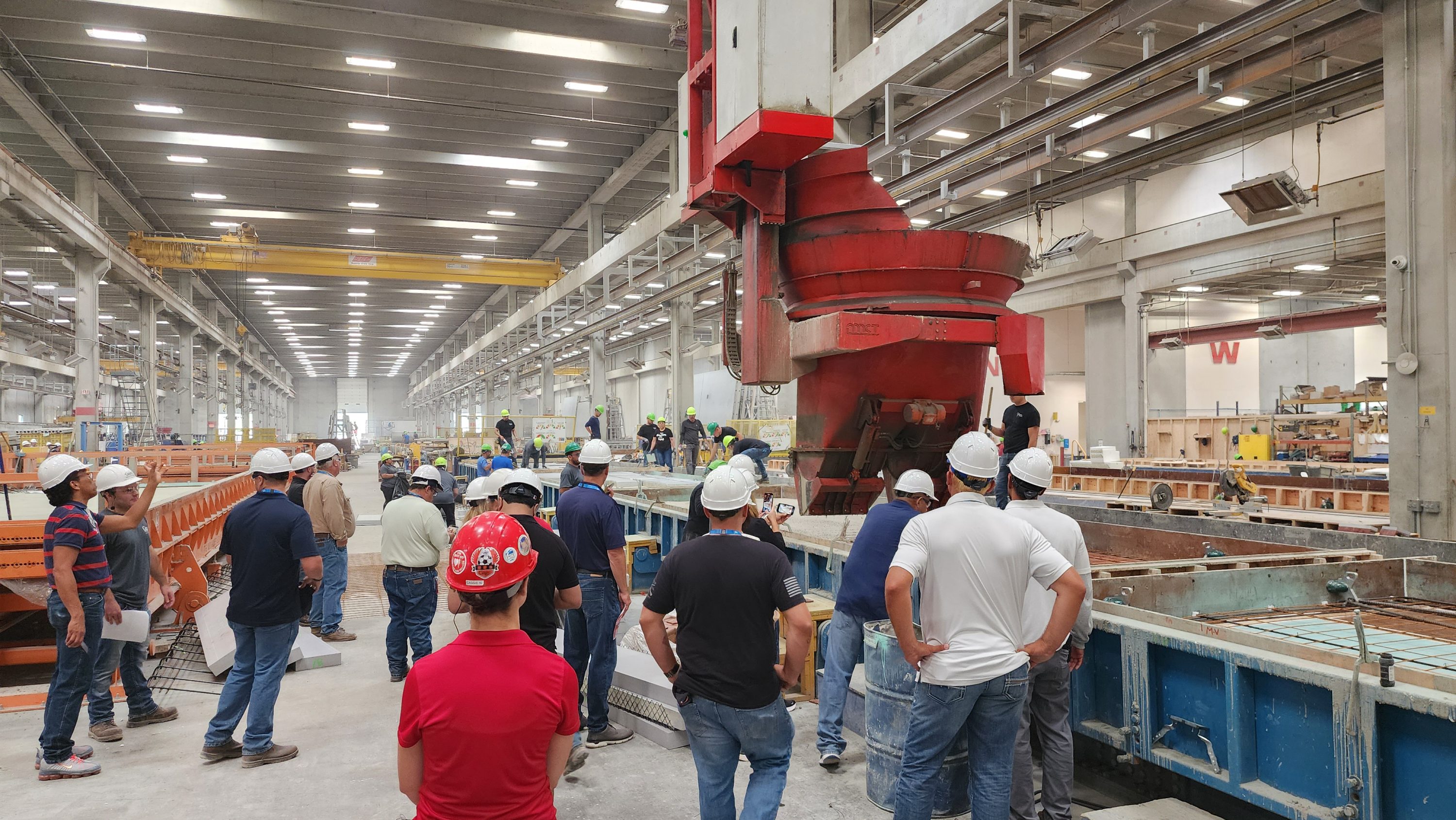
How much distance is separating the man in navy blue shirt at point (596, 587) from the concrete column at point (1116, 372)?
17.2 meters

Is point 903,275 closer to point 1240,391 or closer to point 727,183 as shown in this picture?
point 727,183

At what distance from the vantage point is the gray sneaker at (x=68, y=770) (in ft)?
16.0

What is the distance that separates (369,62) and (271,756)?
42.3ft

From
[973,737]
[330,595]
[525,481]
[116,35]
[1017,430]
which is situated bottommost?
[330,595]

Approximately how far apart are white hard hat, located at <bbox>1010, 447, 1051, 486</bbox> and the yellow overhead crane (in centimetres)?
2402

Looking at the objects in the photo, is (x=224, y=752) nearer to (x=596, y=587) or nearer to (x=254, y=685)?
(x=254, y=685)

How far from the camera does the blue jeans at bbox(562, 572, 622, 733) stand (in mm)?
5387

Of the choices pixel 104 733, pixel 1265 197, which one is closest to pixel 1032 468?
pixel 104 733

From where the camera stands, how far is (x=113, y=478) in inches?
219

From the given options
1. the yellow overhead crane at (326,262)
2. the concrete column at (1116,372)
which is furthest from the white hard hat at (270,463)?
the yellow overhead crane at (326,262)

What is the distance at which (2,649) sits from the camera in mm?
7129

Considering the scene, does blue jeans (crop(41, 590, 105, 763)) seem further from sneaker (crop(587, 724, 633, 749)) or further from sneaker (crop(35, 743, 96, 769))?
sneaker (crop(587, 724, 633, 749))

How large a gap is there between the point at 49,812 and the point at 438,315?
40.1 metres

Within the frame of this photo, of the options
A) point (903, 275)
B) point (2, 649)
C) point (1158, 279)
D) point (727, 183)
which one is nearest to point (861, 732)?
point (903, 275)
